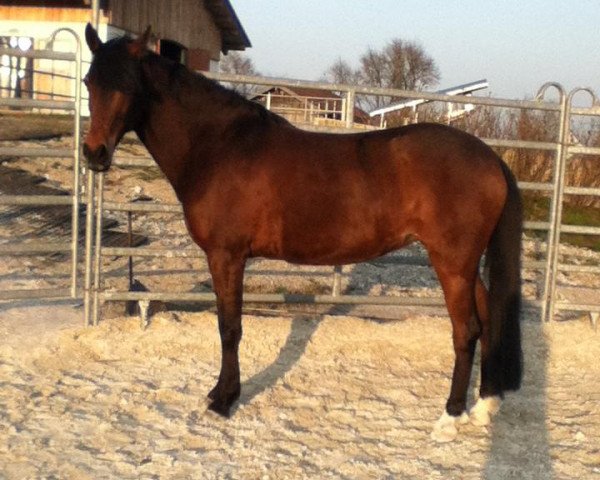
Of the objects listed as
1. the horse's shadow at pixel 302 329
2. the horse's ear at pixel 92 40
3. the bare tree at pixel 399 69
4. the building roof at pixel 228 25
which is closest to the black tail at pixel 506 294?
the horse's shadow at pixel 302 329

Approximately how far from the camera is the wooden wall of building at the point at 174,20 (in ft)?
64.9

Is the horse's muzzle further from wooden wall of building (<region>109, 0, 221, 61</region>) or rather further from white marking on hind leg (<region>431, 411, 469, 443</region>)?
wooden wall of building (<region>109, 0, 221, 61</region>)

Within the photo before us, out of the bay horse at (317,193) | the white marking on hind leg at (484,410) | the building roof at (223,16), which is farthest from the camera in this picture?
the building roof at (223,16)

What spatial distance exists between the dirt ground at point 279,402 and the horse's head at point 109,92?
A: 1.39 metres

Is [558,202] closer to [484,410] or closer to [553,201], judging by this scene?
[553,201]

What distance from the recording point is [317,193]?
445 centimetres

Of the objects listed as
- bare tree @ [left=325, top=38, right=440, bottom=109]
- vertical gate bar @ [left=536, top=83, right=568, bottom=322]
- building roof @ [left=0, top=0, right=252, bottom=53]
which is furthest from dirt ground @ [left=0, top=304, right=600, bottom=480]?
bare tree @ [left=325, top=38, right=440, bottom=109]

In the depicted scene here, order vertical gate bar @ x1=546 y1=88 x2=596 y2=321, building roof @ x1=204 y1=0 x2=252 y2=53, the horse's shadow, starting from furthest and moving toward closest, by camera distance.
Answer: building roof @ x1=204 y1=0 x2=252 y2=53, vertical gate bar @ x1=546 y1=88 x2=596 y2=321, the horse's shadow

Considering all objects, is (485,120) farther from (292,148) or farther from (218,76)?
(292,148)

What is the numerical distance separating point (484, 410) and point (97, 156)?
2.56 m

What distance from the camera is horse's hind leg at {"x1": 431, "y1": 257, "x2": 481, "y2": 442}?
4.32 meters

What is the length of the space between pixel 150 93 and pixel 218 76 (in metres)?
1.26

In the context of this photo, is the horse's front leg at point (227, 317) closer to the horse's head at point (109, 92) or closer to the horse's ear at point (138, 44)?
the horse's head at point (109, 92)

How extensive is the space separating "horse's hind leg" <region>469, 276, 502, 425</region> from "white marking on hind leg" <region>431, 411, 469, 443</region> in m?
0.10
